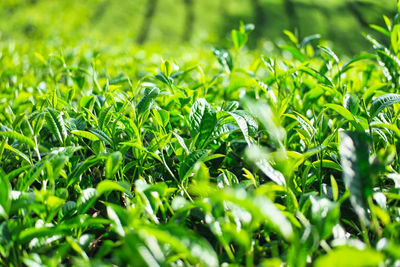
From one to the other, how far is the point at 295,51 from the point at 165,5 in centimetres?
1553

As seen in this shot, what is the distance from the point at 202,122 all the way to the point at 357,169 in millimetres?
336

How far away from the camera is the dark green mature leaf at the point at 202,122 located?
28.6 inches

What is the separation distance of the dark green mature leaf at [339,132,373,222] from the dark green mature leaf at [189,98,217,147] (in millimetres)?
276

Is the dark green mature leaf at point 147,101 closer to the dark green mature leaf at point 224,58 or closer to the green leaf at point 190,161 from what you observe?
the green leaf at point 190,161

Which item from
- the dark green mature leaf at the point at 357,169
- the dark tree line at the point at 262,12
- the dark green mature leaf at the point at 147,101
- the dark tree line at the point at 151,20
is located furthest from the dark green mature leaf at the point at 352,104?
the dark tree line at the point at 262,12

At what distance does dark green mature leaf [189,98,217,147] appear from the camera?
0.73m

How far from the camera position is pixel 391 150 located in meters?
0.50

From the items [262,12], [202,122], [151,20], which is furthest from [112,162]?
[262,12]

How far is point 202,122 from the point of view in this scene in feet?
2.40

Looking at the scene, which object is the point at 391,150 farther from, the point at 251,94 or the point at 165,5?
the point at 165,5

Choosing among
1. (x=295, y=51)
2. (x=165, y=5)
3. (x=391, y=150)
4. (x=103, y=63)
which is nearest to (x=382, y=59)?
(x=295, y=51)

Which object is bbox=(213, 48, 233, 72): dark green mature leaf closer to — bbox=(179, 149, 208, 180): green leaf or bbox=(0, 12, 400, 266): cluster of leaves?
bbox=(0, 12, 400, 266): cluster of leaves

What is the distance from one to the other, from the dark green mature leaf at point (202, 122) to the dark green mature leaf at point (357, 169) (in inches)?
10.9

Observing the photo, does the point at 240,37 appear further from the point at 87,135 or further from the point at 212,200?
the point at 212,200
